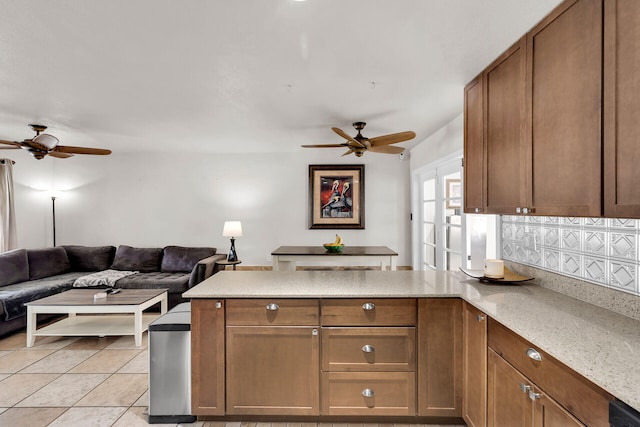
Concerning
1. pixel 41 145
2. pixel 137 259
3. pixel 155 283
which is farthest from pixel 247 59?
pixel 137 259

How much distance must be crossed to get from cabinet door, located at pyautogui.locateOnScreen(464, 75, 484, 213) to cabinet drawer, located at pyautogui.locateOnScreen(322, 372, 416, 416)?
1257mm

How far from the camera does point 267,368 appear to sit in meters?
2.03

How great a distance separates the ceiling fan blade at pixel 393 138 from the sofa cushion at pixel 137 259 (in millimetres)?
3722

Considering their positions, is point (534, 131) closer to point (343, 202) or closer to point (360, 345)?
point (360, 345)

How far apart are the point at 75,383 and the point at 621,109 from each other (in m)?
3.78

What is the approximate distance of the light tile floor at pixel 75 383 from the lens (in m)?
2.17

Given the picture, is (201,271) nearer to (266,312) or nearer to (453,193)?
(266,312)

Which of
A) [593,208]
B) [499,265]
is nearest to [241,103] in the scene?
[499,265]

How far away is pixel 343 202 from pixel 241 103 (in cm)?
276

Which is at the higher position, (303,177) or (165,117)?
(165,117)

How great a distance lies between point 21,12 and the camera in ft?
5.33

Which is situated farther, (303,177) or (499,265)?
(303,177)

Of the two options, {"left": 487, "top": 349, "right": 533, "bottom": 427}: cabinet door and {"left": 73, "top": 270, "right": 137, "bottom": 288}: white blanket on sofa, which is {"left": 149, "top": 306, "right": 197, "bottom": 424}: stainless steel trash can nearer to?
{"left": 487, "top": 349, "right": 533, "bottom": 427}: cabinet door

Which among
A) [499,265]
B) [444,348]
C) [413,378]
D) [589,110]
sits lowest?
[413,378]
